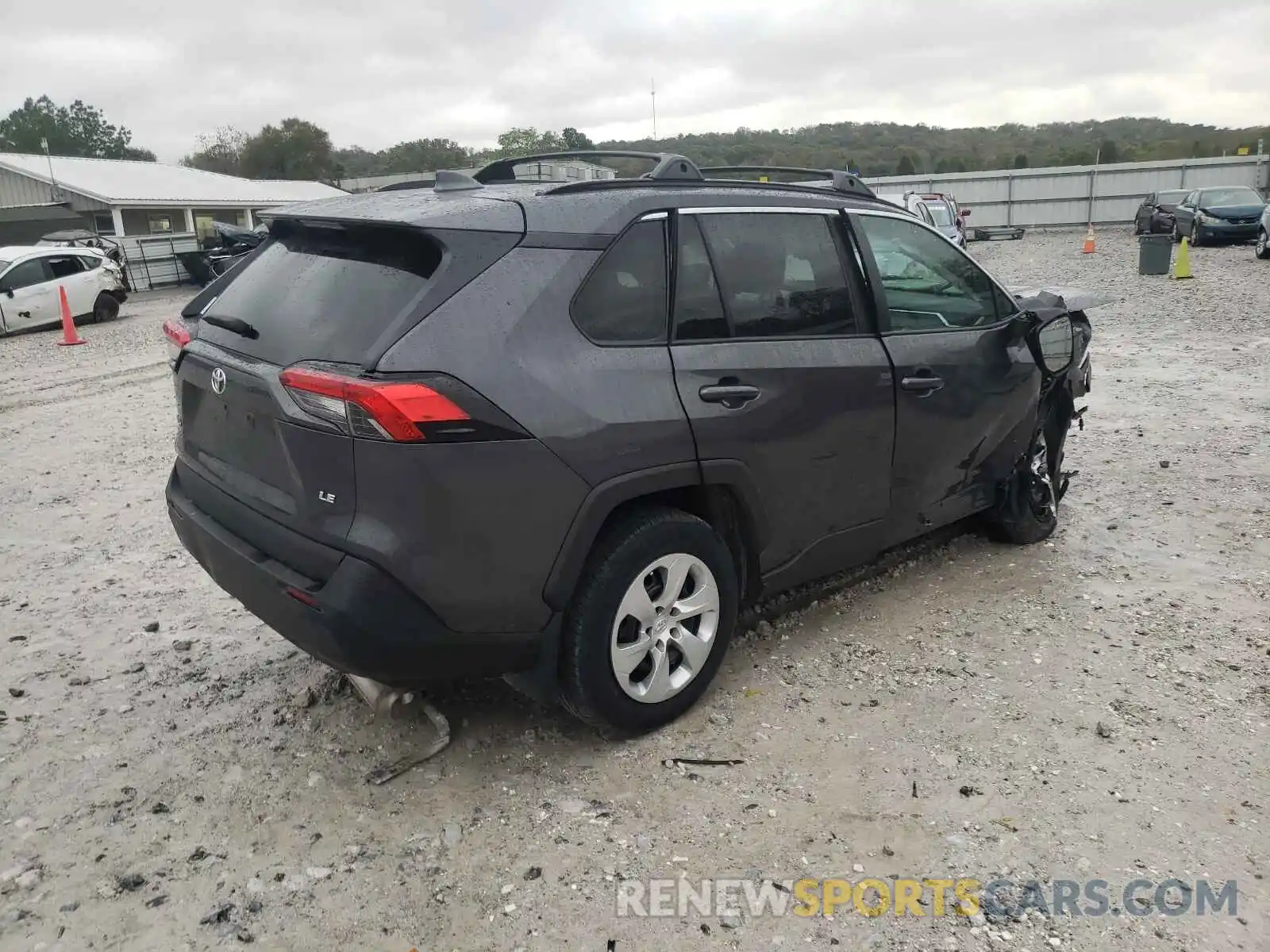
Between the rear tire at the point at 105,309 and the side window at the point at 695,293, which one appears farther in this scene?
the rear tire at the point at 105,309

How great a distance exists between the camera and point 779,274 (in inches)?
142

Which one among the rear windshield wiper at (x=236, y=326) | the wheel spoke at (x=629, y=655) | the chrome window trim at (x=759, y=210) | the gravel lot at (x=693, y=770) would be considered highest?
the chrome window trim at (x=759, y=210)

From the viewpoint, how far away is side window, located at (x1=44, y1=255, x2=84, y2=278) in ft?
58.9

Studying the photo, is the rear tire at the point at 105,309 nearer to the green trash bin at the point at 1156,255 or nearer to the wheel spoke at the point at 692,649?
the wheel spoke at the point at 692,649

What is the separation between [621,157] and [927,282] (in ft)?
5.03

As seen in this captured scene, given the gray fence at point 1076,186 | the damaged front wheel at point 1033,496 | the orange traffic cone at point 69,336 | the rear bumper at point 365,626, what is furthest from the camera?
the gray fence at point 1076,186

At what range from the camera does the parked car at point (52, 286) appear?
671 inches

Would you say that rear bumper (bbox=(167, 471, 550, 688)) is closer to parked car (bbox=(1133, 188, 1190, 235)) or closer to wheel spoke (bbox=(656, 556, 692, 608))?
wheel spoke (bbox=(656, 556, 692, 608))

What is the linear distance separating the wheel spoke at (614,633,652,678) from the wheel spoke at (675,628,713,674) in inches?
5.9

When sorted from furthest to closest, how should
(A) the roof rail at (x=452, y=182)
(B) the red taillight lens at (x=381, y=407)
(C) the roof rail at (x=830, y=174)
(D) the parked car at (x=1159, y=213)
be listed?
(D) the parked car at (x=1159, y=213), (C) the roof rail at (x=830, y=174), (A) the roof rail at (x=452, y=182), (B) the red taillight lens at (x=381, y=407)

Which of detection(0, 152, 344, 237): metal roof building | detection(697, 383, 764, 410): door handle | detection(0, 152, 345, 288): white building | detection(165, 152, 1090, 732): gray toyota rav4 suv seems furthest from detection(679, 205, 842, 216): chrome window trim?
detection(0, 152, 344, 237): metal roof building

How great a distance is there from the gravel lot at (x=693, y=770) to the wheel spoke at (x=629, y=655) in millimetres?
345

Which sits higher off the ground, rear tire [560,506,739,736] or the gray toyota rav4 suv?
the gray toyota rav4 suv

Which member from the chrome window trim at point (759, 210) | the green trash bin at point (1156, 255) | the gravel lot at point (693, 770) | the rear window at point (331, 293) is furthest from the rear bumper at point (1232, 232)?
the rear window at point (331, 293)
